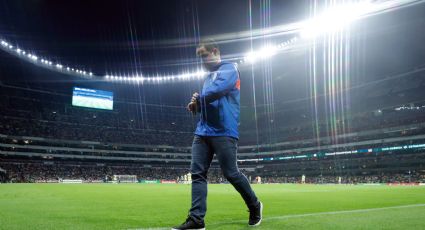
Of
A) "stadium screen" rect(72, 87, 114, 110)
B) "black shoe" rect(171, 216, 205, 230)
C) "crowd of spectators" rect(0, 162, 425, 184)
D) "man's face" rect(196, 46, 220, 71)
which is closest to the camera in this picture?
"black shoe" rect(171, 216, 205, 230)

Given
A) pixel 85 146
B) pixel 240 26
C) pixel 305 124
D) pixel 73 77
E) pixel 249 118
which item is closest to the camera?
pixel 240 26

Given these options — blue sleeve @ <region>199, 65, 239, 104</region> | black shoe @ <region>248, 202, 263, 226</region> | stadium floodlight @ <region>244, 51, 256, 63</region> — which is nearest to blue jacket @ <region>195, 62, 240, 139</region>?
blue sleeve @ <region>199, 65, 239, 104</region>

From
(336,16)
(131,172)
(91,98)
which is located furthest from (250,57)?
(131,172)

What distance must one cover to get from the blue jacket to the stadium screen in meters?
64.6

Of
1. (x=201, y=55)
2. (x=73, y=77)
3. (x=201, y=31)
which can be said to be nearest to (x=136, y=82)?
(x=73, y=77)

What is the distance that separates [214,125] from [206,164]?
0.49 meters

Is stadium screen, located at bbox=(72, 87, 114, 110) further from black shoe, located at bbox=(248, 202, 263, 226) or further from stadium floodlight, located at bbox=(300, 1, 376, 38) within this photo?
black shoe, located at bbox=(248, 202, 263, 226)

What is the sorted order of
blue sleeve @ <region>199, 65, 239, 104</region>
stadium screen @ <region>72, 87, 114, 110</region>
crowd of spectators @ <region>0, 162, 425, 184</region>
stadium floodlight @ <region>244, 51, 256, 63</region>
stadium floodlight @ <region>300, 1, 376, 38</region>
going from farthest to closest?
stadium screen @ <region>72, 87, 114, 110</region> < crowd of spectators @ <region>0, 162, 425, 184</region> < stadium floodlight @ <region>244, 51, 256, 63</region> < stadium floodlight @ <region>300, 1, 376, 38</region> < blue sleeve @ <region>199, 65, 239, 104</region>

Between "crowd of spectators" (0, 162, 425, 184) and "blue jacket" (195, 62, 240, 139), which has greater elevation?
"blue jacket" (195, 62, 240, 139)

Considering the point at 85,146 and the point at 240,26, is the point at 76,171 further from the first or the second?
the point at 240,26

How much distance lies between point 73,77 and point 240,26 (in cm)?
4101

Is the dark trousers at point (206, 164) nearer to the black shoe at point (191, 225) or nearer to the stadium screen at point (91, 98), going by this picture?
the black shoe at point (191, 225)

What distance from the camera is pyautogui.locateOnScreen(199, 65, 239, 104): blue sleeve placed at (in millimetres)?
4125

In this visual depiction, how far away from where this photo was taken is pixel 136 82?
7456 centimetres
